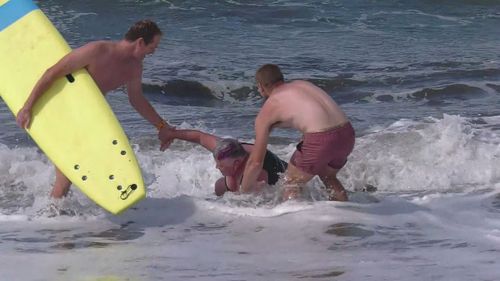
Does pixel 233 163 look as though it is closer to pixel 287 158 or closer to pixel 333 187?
pixel 333 187

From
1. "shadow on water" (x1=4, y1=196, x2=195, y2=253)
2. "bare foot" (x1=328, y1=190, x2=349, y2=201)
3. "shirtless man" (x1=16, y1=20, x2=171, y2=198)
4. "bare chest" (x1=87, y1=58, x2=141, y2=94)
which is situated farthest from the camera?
"bare foot" (x1=328, y1=190, x2=349, y2=201)

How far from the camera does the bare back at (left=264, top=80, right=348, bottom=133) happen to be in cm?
625

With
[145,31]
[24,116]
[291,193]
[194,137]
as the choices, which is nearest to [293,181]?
[291,193]

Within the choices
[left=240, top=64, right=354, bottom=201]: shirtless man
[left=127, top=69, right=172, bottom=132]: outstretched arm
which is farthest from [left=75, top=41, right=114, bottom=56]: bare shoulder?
[left=240, top=64, right=354, bottom=201]: shirtless man

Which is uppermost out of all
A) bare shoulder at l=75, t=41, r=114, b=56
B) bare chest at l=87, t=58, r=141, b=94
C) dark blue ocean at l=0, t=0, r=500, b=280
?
bare shoulder at l=75, t=41, r=114, b=56

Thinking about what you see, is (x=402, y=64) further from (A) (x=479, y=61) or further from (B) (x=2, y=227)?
(B) (x=2, y=227)

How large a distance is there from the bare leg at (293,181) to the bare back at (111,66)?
1.12 metres

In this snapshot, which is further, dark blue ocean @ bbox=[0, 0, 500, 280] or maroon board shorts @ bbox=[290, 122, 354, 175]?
maroon board shorts @ bbox=[290, 122, 354, 175]

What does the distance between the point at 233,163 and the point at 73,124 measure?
40.6 inches

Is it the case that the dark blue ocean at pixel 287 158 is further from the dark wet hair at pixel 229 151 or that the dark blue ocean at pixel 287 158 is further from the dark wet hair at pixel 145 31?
the dark wet hair at pixel 145 31

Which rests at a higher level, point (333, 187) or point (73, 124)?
point (73, 124)

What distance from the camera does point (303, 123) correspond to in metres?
6.33

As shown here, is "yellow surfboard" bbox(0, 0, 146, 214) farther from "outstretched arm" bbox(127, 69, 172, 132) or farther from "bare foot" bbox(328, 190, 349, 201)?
"bare foot" bbox(328, 190, 349, 201)

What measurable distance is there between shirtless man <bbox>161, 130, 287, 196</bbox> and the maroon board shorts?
12.2 inches
